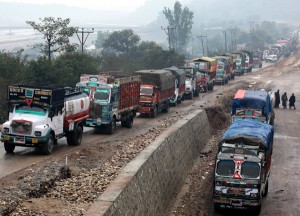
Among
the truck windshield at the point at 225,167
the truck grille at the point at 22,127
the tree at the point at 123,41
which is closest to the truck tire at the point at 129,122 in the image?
the truck grille at the point at 22,127

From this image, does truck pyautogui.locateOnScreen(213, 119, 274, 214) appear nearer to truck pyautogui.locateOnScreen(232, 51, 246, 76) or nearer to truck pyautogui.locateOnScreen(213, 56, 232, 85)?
truck pyautogui.locateOnScreen(213, 56, 232, 85)

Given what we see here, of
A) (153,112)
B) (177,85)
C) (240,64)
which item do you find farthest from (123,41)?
(153,112)

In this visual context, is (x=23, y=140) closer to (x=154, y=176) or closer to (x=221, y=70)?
(x=154, y=176)

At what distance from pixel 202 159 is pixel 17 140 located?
45.4 feet

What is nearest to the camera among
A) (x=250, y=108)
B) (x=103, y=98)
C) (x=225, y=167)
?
(x=225, y=167)

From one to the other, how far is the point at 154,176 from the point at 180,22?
15263 cm

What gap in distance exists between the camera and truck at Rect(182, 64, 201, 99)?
5694 cm

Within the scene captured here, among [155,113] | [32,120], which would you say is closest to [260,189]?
[32,120]

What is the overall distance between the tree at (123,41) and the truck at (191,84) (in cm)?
5729

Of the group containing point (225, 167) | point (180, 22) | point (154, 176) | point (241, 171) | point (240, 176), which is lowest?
point (154, 176)

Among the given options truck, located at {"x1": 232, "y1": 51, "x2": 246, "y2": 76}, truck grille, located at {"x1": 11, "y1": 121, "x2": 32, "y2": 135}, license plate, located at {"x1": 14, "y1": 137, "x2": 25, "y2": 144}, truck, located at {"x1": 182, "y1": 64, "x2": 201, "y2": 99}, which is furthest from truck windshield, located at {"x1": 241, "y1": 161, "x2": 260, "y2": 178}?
truck, located at {"x1": 232, "y1": 51, "x2": 246, "y2": 76}

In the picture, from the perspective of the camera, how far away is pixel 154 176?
2323 cm

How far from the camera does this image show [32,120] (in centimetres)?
2362

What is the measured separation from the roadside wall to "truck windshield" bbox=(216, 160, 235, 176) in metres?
2.88
